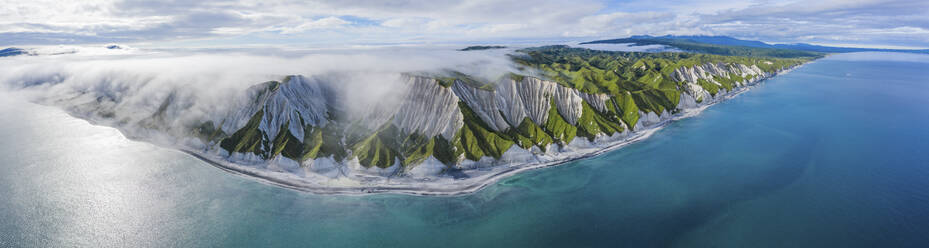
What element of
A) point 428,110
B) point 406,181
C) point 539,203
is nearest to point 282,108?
point 428,110

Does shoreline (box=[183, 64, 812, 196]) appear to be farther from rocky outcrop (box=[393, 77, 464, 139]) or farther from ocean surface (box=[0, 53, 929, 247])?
rocky outcrop (box=[393, 77, 464, 139])

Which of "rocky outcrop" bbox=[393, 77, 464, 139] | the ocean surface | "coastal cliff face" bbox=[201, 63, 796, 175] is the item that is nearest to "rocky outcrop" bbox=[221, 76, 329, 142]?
"coastal cliff face" bbox=[201, 63, 796, 175]

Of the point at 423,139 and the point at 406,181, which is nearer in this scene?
the point at 406,181

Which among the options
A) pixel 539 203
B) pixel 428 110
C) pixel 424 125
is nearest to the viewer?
pixel 539 203

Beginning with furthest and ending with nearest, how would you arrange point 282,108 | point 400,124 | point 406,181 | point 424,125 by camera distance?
point 282,108, point 400,124, point 424,125, point 406,181

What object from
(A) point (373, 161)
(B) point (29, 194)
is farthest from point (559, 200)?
(B) point (29, 194)

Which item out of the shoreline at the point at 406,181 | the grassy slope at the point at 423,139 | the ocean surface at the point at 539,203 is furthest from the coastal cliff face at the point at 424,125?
the ocean surface at the point at 539,203

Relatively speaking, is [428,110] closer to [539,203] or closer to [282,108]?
[282,108]

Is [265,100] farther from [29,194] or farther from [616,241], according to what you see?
[616,241]

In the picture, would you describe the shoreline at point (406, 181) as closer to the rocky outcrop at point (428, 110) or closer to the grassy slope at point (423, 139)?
the grassy slope at point (423, 139)
